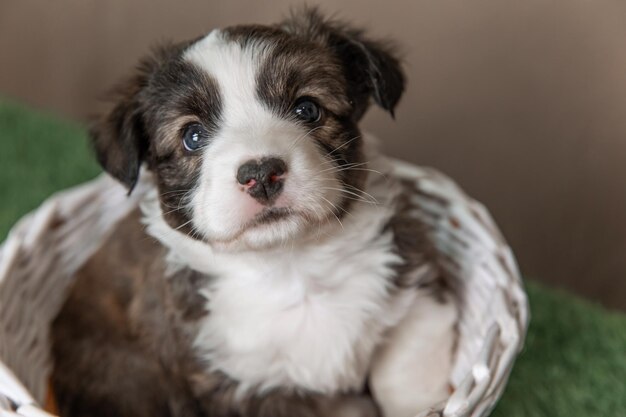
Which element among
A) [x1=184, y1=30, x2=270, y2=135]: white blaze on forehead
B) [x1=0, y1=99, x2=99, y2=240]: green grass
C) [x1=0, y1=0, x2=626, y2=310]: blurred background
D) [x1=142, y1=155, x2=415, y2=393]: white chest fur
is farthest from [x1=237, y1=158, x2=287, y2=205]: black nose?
[x1=0, y1=99, x2=99, y2=240]: green grass

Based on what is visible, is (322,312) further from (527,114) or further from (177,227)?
(527,114)

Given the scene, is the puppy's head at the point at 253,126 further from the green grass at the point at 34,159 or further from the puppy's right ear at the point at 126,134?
the green grass at the point at 34,159

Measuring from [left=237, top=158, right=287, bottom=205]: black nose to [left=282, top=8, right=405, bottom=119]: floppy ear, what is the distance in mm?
438

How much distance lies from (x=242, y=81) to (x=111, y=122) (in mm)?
444

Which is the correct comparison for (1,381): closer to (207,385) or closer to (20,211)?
(207,385)

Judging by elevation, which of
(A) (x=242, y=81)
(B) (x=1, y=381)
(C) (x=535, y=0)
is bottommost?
(B) (x=1, y=381)

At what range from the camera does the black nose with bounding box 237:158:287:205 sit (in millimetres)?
1801

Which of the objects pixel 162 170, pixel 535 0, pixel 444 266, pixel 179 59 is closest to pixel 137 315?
pixel 162 170

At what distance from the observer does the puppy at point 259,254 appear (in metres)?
1.94

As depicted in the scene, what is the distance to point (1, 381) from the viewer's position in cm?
199

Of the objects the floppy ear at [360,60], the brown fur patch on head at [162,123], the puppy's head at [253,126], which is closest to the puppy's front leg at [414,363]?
the puppy's head at [253,126]

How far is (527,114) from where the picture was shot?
330 cm

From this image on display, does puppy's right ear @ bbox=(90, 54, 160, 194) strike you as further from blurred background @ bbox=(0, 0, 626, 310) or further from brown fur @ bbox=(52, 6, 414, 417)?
blurred background @ bbox=(0, 0, 626, 310)

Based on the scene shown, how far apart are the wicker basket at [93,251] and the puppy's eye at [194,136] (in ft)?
1.97
